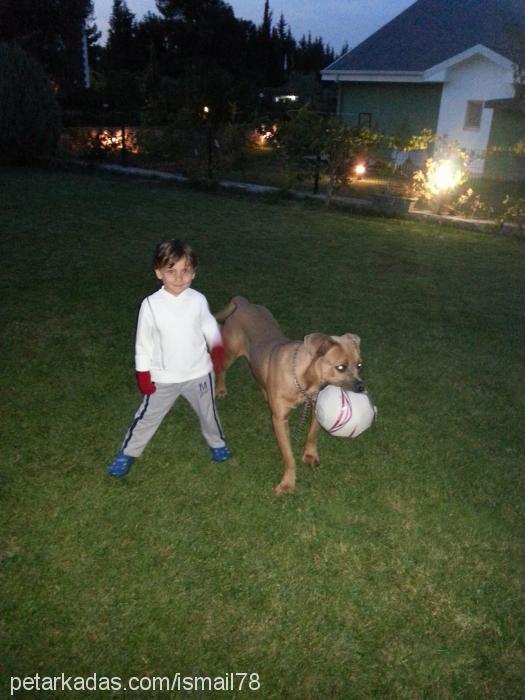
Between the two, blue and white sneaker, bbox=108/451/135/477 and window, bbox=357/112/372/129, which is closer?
blue and white sneaker, bbox=108/451/135/477

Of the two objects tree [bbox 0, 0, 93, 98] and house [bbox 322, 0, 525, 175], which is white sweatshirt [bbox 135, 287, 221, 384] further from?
tree [bbox 0, 0, 93, 98]

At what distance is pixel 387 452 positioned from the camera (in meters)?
4.87

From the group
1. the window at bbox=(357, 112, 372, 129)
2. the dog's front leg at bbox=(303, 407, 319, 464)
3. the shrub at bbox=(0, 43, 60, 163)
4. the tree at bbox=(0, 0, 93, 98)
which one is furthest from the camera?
the tree at bbox=(0, 0, 93, 98)

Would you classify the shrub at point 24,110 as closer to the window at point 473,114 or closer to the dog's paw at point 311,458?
the window at point 473,114

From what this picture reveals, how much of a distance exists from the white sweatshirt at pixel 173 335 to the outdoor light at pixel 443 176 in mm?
12377

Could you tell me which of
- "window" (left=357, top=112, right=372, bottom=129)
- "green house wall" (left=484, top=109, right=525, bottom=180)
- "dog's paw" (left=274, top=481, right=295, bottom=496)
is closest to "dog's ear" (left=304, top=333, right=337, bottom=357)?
"dog's paw" (left=274, top=481, right=295, bottom=496)

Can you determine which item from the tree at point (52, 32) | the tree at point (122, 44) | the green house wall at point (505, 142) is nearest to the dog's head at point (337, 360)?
the green house wall at point (505, 142)

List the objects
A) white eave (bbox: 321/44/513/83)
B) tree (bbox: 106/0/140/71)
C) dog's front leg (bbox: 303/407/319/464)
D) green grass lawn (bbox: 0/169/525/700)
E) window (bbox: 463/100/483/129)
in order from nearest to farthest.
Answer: green grass lawn (bbox: 0/169/525/700)
dog's front leg (bbox: 303/407/319/464)
white eave (bbox: 321/44/513/83)
window (bbox: 463/100/483/129)
tree (bbox: 106/0/140/71)

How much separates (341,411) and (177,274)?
175 cm

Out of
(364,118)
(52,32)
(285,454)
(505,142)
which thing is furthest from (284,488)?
(52,32)

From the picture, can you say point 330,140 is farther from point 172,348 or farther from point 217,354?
point 172,348

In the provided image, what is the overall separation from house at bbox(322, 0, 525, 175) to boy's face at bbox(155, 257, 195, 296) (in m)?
20.1

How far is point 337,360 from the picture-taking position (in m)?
3.83

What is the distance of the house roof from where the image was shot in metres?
25.0
